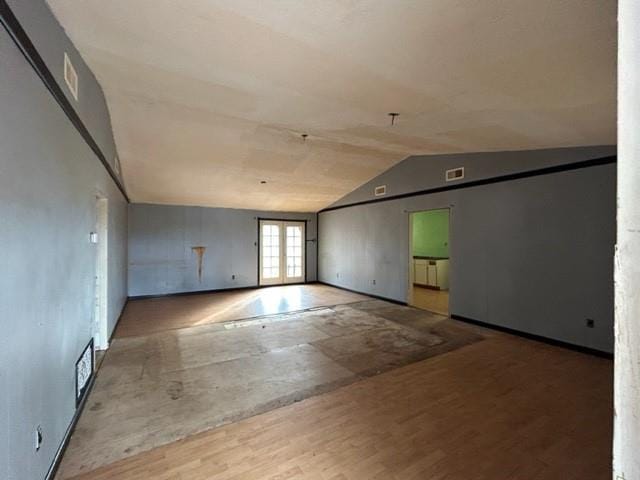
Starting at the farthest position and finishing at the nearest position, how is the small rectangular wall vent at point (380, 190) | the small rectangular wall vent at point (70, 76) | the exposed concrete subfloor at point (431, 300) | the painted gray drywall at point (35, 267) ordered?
1. the small rectangular wall vent at point (380, 190)
2. the exposed concrete subfloor at point (431, 300)
3. the small rectangular wall vent at point (70, 76)
4. the painted gray drywall at point (35, 267)

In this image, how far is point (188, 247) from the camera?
7.71 meters

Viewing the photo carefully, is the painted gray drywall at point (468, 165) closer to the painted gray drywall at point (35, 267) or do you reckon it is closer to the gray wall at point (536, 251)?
the gray wall at point (536, 251)

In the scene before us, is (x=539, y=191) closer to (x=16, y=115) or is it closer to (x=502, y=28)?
(x=502, y=28)

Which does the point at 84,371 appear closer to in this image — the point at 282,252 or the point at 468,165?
the point at 468,165

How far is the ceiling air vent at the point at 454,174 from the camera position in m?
5.25

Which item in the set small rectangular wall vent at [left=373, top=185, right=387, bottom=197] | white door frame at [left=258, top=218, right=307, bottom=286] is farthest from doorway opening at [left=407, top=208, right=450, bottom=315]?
white door frame at [left=258, top=218, right=307, bottom=286]

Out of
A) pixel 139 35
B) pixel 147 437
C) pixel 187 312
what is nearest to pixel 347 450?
pixel 147 437

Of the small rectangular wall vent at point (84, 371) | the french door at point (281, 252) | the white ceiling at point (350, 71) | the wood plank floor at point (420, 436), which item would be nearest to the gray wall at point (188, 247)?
the french door at point (281, 252)

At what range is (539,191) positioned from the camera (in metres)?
4.26

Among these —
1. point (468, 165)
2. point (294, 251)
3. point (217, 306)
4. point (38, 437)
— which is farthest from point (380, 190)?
point (38, 437)

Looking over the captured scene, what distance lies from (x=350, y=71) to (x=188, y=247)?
6629mm

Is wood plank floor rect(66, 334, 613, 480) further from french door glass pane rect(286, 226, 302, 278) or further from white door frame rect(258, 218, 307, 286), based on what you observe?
french door glass pane rect(286, 226, 302, 278)

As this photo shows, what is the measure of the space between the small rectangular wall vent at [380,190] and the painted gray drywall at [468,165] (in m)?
0.08

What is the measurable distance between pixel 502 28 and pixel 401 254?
5.09 metres
